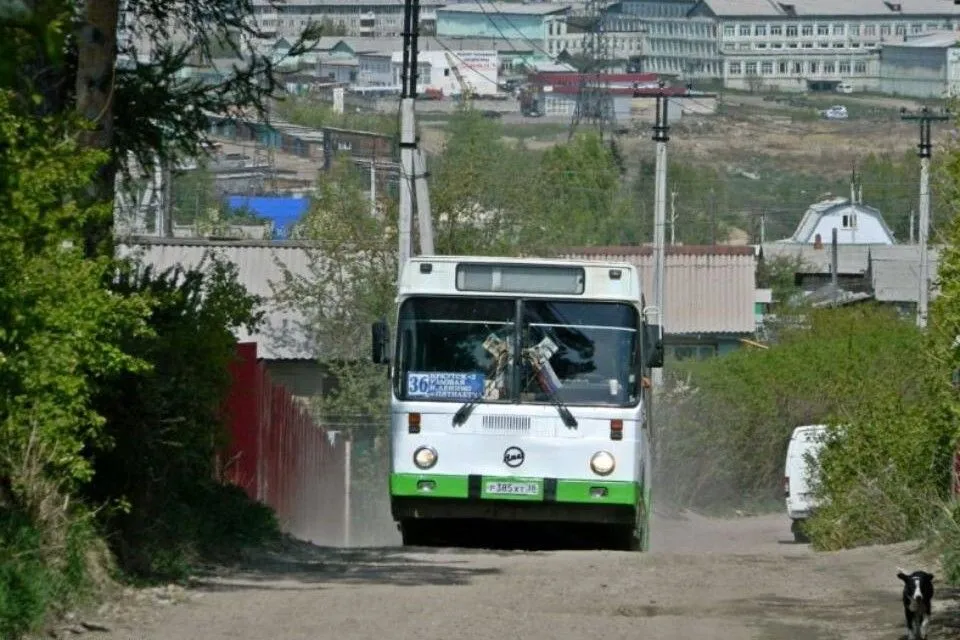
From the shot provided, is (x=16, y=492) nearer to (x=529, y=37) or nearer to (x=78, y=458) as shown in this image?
(x=78, y=458)

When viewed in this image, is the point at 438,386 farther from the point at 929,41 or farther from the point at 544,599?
the point at 929,41

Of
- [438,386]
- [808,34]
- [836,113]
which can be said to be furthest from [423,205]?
[808,34]

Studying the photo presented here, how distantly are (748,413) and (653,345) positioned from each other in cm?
2781

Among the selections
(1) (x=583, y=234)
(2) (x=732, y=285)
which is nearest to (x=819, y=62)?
(1) (x=583, y=234)

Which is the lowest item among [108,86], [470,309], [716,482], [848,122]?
[716,482]

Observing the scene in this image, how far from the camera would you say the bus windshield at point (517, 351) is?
58.3 ft

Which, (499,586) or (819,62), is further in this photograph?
(819,62)

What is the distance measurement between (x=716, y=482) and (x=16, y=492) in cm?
3454

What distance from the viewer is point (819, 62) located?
180 meters

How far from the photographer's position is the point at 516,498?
705 inches

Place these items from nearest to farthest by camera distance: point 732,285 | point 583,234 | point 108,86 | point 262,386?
point 108,86 → point 262,386 → point 732,285 → point 583,234

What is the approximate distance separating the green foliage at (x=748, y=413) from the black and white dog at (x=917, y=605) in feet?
105

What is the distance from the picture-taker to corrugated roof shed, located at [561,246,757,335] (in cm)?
6306

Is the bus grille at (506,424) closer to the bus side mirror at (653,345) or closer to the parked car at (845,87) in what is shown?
the bus side mirror at (653,345)
